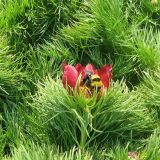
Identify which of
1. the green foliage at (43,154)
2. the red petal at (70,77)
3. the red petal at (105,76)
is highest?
the red petal at (70,77)

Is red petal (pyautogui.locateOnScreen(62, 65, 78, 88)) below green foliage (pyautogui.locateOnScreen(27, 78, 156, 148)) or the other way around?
the other way around

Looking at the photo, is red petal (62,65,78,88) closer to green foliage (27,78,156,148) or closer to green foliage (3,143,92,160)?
green foliage (27,78,156,148)

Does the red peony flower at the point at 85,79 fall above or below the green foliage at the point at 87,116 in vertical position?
above

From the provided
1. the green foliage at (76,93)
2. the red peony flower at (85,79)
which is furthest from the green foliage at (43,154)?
the red peony flower at (85,79)

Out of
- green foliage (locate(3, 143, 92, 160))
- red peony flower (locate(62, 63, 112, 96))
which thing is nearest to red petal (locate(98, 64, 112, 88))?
red peony flower (locate(62, 63, 112, 96))

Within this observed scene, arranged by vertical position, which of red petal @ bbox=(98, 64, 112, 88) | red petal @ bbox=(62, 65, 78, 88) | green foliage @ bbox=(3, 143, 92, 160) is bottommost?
green foliage @ bbox=(3, 143, 92, 160)

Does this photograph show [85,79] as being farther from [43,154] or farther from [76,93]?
[43,154]

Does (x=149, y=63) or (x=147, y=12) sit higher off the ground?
(x=147, y=12)

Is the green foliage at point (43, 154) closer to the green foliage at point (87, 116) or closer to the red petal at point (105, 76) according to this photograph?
the green foliage at point (87, 116)

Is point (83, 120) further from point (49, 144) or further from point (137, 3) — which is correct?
point (137, 3)

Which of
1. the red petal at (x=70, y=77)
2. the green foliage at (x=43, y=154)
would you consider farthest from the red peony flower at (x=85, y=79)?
the green foliage at (x=43, y=154)

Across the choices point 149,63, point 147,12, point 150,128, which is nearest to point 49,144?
point 150,128
